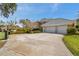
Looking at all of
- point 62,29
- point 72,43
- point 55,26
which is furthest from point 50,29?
point 72,43

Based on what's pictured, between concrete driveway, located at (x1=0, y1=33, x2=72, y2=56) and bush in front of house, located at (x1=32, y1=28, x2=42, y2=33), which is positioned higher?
bush in front of house, located at (x1=32, y1=28, x2=42, y2=33)

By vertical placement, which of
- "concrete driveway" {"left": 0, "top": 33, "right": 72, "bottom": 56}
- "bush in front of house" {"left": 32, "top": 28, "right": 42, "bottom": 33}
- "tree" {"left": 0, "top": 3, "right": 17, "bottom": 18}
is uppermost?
"tree" {"left": 0, "top": 3, "right": 17, "bottom": 18}

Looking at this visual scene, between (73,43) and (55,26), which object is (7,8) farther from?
(73,43)

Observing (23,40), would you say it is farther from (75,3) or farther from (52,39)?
(75,3)

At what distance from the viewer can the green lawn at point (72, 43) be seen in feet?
16.8

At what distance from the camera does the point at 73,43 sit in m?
5.16

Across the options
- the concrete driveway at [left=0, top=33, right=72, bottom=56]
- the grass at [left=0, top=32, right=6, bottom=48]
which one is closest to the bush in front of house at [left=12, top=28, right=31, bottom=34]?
the concrete driveway at [left=0, top=33, right=72, bottom=56]

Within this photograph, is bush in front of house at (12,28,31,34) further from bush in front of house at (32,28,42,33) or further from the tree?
the tree

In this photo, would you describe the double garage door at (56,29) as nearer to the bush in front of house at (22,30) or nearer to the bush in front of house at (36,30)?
the bush in front of house at (36,30)

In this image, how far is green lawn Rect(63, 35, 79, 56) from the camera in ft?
16.8

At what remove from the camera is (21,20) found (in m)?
5.26

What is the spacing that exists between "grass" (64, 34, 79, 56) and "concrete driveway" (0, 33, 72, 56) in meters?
0.08

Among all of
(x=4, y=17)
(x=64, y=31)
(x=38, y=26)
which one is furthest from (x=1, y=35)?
(x=64, y=31)

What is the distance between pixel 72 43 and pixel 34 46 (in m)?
0.72
